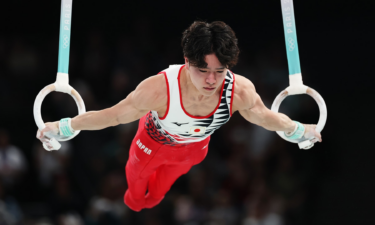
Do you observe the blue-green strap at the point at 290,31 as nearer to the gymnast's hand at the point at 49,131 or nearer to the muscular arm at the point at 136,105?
the muscular arm at the point at 136,105

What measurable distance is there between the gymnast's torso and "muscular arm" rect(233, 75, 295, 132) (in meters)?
0.06

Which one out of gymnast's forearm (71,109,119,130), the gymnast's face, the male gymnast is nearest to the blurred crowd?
the male gymnast

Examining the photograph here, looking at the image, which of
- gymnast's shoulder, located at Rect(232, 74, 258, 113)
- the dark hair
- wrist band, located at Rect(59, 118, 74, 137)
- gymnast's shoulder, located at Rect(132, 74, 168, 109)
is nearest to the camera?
the dark hair

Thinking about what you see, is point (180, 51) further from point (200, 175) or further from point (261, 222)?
point (261, 222)

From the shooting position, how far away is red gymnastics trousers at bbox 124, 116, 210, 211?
354 cm

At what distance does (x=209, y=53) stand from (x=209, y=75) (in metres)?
0.14

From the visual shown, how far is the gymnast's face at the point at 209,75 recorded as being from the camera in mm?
2633

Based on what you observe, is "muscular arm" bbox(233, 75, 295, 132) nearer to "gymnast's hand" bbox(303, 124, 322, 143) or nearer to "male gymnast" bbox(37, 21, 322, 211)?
"male gymnast" bbox(37, 21, 322, 211)

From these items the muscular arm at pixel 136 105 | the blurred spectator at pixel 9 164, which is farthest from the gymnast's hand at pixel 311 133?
the blurred spectator at pixel 9 164

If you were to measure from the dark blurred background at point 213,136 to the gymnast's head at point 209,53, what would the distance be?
3.14 m

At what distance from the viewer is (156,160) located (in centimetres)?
359

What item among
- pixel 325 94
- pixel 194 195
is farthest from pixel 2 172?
pixel 325 94

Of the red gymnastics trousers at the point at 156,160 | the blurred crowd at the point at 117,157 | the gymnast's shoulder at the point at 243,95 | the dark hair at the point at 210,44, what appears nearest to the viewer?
the dark hair at the point at 210,44

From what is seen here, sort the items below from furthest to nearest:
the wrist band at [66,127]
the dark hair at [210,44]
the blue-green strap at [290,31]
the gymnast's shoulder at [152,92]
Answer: the blue-green strap at [290,31]
the wrist band at [66,127]
the gymnast's shoulder at [152,92]
the dark hair at [210,44]
